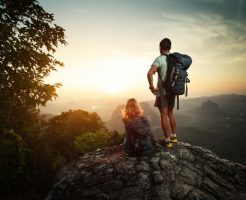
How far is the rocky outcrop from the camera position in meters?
5.55

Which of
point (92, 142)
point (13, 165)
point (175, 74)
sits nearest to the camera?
point (175, 74)

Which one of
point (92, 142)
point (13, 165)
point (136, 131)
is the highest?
point (136, 131)

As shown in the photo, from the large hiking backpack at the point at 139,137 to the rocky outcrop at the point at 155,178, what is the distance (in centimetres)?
23

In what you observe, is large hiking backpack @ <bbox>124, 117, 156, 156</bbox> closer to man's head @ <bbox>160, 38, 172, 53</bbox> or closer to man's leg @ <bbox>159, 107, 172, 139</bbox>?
man's leg @ <bbox>159, 107, 172, 139</bbox>

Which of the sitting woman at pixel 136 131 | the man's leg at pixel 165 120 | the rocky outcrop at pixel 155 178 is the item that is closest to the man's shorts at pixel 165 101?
the man's leg at pixel 165 120

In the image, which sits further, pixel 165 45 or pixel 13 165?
pixel 13 165

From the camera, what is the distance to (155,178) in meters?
5.78

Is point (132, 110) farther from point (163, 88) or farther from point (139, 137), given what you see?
point (163, 88)

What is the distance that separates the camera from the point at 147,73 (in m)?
6.04

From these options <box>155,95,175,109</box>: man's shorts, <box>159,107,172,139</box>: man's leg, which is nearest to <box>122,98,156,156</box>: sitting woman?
<box>159,107,172,139</box>: man's leg

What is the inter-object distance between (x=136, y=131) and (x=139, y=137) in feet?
0.67

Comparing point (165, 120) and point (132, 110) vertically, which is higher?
point (132, 110)

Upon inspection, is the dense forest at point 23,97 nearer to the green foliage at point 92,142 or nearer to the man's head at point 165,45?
the green foliage at point 92,142

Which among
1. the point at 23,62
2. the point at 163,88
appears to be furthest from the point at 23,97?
the point at 163,88
